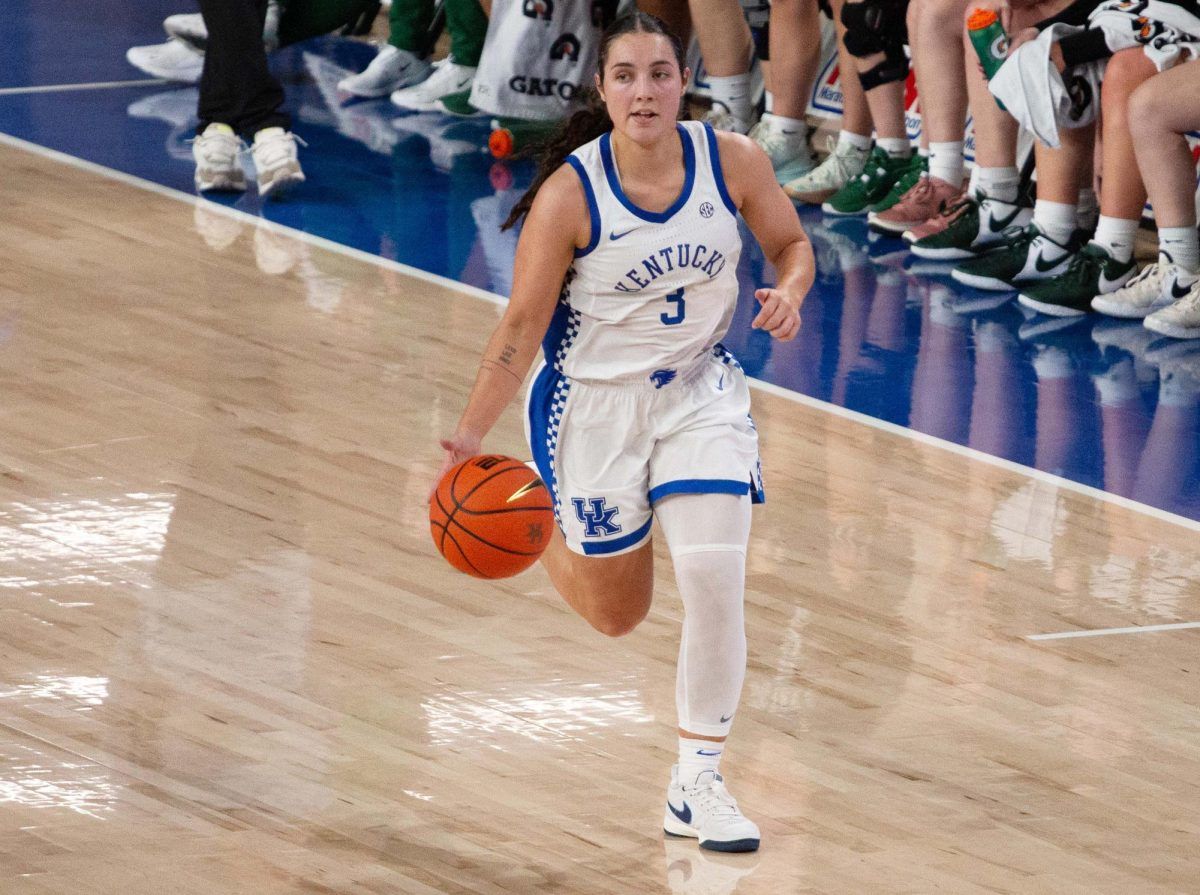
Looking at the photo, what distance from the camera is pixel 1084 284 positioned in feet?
26.0

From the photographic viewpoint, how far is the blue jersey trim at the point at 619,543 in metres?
4.09

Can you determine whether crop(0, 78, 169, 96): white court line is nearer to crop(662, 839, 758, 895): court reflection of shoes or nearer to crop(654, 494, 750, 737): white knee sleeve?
crop(654, 494, 750, 737): white knee sleeve

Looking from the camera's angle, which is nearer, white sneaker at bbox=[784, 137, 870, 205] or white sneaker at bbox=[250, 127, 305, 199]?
white sneaker at bbox=[250, 127, 305, 199]

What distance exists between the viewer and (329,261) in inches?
321

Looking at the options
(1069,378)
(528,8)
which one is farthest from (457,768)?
(528,8)

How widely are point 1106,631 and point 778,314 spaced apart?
163cm

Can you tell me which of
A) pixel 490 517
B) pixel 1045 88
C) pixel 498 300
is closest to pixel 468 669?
pixel 490 517

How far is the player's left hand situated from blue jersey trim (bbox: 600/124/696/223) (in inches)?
10.4

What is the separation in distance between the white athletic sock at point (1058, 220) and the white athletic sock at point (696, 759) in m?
4.60

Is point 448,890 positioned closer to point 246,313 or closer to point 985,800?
point 985,800

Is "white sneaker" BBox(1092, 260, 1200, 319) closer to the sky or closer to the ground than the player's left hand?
closer to the ground

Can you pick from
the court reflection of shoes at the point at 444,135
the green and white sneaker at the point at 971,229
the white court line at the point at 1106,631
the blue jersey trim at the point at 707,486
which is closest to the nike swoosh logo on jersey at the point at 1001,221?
the green and white sneaker at the point at 971,229

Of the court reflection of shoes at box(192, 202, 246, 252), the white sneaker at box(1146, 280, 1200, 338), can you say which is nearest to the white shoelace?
the white sneaker at box(1146, 280, 1200, 338)

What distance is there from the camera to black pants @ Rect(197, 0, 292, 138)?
891 cm
